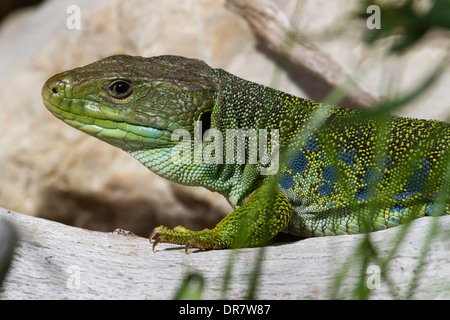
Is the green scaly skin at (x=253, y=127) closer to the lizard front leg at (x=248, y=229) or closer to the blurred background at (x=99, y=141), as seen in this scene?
the lizard front leg at (x=248, y=229)

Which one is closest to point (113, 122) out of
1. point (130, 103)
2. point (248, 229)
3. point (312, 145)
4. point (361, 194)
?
point (130, 103)

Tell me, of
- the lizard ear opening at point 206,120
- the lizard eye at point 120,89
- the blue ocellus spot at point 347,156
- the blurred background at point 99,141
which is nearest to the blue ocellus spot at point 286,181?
the blue ocellus spot at point 347,156

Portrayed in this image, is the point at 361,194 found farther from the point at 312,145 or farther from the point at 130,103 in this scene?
the point at 130,103

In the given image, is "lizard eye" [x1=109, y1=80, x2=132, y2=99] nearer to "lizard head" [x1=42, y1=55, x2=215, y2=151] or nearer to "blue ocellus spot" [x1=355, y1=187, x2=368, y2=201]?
"lizard head" [x1=42, y1=55, x2=215, y2=151]

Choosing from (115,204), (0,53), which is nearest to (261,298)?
(115,204)

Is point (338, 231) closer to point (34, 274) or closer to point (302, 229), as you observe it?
point (302, 229)

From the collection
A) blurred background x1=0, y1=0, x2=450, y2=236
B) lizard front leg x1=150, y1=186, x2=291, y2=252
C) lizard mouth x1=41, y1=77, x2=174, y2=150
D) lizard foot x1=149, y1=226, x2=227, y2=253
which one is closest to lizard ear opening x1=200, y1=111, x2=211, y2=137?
lizard mouth x1=41, y1=77, x2=174, y2=150
